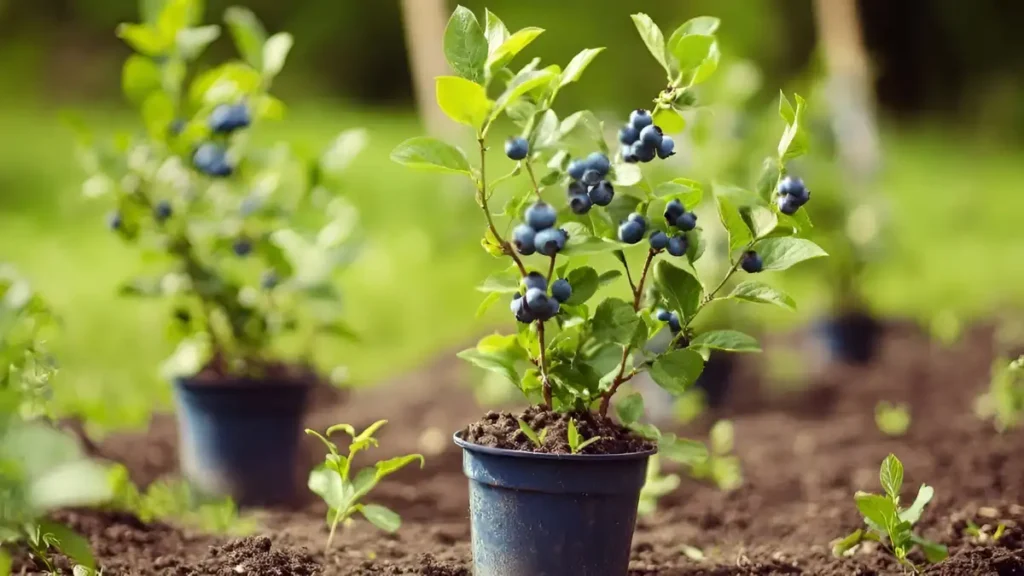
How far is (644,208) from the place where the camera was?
174cm

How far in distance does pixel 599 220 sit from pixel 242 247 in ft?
3.91

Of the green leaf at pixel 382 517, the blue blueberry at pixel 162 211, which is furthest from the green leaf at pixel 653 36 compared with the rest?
the blue blueberry at pixel 162 211

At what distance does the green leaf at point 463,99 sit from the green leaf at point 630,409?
1.71 ft

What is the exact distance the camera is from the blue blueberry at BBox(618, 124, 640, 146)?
1.71m

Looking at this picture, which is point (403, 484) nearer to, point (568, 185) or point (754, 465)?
point (754, 465)

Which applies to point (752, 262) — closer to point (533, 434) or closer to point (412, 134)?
point (533, 434)

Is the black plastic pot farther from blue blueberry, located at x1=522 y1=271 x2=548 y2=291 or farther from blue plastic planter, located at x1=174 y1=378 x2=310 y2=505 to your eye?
blue blueberry, located at x1=522 y1=271 x2=548 y2=291

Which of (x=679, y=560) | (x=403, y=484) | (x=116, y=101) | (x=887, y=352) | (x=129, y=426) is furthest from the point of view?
(x=116, y=101)

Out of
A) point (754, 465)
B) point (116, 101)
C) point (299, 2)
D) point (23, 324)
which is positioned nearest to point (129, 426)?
point (23, 324)

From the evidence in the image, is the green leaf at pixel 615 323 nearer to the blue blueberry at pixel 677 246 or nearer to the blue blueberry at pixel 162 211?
the blue blueberry at pixel 677 246

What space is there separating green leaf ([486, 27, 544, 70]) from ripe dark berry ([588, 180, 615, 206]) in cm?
23

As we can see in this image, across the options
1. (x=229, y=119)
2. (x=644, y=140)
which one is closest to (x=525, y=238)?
(x=644, y=140)

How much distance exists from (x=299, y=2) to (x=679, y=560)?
1636 centimetres

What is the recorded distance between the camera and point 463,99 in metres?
1.59
